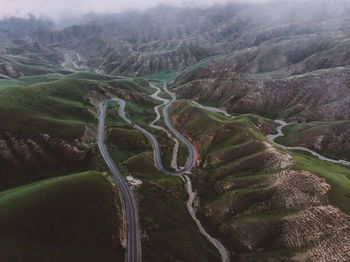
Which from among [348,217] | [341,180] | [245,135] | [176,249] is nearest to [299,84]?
[245,135]

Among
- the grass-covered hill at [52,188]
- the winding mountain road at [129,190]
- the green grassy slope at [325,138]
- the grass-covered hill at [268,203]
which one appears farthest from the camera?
the green grassy slope at [325,138]

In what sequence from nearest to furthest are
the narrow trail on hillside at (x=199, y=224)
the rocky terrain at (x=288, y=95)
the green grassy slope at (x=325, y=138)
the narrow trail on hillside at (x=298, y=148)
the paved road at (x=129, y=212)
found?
the paved road at (x=129, y=212), the narrow trail on hillside at (x=199, y=224), the narrow trail on hillside at (x=298, y=148), the green grassy slope at (x=325, y=138), the rocky terrain at (x=288, y=95)

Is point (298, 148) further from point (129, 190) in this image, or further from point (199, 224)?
point (129, 190)

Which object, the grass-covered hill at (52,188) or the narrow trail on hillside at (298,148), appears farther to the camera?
the narrow trail on hillside at (298,148)

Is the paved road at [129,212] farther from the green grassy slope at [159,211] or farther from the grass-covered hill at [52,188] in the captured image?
the grass-covered hill at [52,188]

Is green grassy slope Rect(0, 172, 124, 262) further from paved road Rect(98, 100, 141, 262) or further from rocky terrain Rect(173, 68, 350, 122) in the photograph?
rocky terrain Rect(173, 68, 350, 122)

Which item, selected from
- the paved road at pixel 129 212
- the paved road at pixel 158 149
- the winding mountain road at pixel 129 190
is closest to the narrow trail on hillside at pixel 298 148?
the paved road at pixel 158 149
